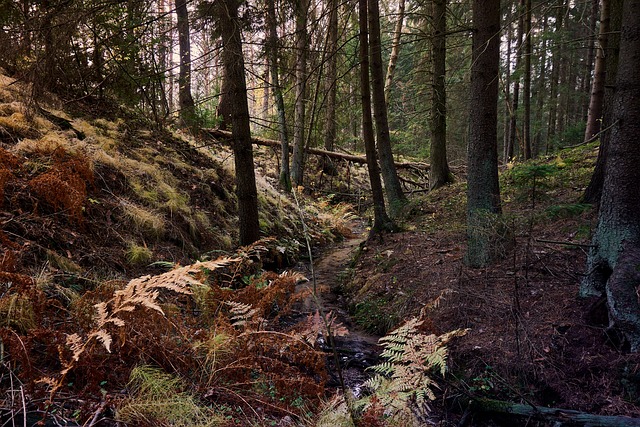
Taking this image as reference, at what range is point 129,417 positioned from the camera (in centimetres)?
193

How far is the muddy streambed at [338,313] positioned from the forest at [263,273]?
0.13 ft

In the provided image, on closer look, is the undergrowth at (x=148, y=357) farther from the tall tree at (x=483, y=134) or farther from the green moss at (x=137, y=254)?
the tall tree at (x=483, y=134)

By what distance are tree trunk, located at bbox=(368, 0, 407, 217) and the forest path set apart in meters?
1.95

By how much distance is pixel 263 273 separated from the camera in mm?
5199

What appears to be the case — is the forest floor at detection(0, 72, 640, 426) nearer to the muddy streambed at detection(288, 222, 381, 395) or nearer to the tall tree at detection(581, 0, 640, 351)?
the muddy streambed at detection(288, 222, 381, 395)

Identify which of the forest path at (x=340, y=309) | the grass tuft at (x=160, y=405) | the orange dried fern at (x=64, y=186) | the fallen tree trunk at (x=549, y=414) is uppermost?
the orange dried fern at (x=64, y=186)

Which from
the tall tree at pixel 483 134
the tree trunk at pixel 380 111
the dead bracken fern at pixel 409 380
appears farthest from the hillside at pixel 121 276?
the tree trunk at pixel 380 111

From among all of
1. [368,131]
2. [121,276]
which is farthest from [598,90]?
[121,276]

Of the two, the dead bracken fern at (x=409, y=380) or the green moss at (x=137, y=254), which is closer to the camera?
the dead bracken fern at (x=409, y=380)

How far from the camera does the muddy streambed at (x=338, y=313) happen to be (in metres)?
3.57

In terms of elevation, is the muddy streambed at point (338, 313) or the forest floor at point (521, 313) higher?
the forest floor at point (521, 313)

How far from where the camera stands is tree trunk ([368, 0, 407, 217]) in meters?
7.50

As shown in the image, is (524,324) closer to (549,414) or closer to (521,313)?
(521,313)

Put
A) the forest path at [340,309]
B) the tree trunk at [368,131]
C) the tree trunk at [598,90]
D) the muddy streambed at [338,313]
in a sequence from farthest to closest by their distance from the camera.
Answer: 1. the tree trunk at [598,90]
2. the tree trunk at [368,131]
3. the forest path at [340,309]
4. the muddy streambed at [338,313]
